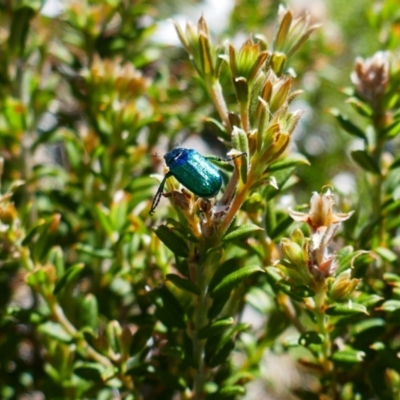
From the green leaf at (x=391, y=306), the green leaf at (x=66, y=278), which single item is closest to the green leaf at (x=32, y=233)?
the green leaf at (x=66, y=278)

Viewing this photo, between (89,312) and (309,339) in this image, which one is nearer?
(309,339)

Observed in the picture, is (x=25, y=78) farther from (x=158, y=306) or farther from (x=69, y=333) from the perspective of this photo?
(x=158, y=306)

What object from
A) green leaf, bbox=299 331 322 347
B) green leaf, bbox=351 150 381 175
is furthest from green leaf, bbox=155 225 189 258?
green leaf, bbox=351 150 381 175

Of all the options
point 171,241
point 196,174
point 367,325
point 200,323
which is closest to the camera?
point 196,174

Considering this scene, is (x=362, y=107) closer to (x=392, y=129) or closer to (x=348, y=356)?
(x=392, y=129)

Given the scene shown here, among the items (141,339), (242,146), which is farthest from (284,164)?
(141,339)

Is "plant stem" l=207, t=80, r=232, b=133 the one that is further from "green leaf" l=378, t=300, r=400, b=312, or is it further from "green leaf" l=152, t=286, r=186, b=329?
"green leaf" l=378, t=300, r=400, b=312
